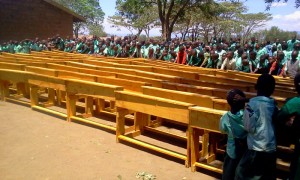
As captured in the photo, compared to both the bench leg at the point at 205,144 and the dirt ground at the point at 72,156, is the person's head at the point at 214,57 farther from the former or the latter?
the bench leg at the point at 205,144

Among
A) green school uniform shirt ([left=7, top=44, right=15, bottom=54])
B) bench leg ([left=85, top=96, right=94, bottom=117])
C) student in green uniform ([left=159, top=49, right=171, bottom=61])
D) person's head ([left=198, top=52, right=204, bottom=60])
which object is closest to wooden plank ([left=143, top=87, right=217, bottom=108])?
bench leg ([left=85, top=96, right=94, bottom=117])

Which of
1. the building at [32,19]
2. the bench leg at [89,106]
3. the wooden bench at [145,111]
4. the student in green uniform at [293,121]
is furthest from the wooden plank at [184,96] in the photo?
the building at [32,19]

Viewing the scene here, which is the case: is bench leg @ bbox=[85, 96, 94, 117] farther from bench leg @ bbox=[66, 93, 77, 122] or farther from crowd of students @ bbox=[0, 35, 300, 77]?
crowd of students @ bbox=[0, 35, 300, 77]

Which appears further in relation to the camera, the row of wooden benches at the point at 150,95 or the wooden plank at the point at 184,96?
the wooden plank at the point at 184,96

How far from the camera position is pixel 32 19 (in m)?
26.3

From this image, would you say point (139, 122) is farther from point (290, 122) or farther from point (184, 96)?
point (290, 122)

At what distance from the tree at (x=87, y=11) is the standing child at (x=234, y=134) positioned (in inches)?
1850

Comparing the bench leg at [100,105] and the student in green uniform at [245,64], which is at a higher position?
the student in green uniform at [245,64]

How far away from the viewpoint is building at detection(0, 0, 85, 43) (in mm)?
24578

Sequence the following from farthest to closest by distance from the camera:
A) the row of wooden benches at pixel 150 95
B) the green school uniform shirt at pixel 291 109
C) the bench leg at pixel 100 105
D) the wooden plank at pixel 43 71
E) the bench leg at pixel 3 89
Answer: the bench leg at pixel 3 89
the wooden plank at pixel 43 71
the bench leg at pixel 100 105
the row of wooden benches at pixel 150 95
the green school uniform shirt at pixel 291 109

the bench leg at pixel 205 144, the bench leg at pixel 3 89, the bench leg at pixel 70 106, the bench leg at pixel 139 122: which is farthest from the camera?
the bench leg at pixel 3 89

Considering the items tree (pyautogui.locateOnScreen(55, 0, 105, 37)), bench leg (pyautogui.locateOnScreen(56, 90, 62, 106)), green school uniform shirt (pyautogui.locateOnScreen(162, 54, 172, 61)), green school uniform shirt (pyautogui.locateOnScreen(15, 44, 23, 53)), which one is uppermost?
tree (pyautogui.locateOnScreen(55, 0, 105, 37))

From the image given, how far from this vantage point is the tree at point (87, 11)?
2048 inches

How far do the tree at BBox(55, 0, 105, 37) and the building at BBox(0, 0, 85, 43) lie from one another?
20.5m
